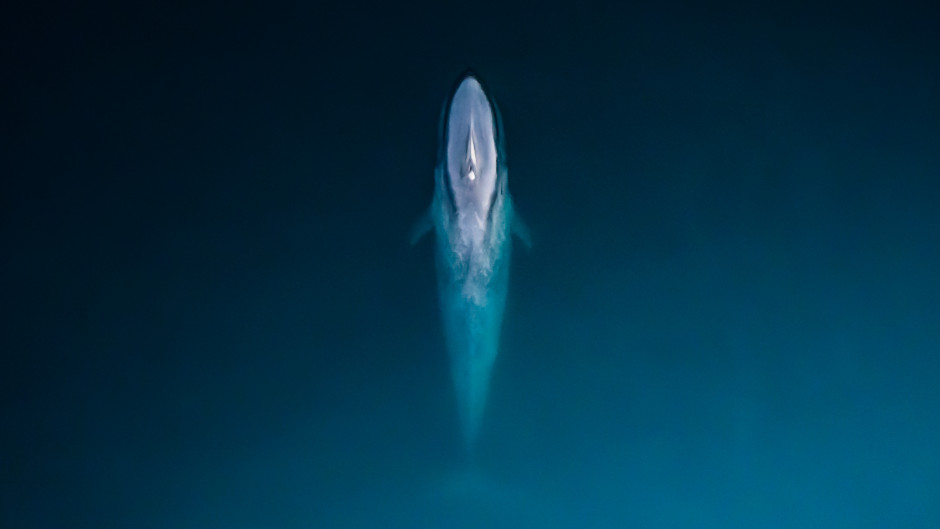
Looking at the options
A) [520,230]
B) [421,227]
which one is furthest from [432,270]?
[520,230]

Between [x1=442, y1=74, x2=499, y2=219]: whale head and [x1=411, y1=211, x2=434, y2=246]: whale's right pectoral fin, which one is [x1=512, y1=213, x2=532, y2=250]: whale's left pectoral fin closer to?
[x1=442, y1=74, x2=499, y2=219]: whale head

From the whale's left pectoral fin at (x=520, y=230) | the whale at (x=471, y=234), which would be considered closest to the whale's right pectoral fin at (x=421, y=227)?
the whale at (x=471, y=234)

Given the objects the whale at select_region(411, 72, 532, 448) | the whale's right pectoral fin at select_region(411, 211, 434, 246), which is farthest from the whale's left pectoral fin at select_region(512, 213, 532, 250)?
the whale's right pectoral fin at select_region(411, 211, 434, 246)

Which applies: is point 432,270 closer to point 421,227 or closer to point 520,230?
point 421,227

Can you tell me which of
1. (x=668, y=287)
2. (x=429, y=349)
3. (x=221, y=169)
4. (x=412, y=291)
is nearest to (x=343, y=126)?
(x=221, y=169)

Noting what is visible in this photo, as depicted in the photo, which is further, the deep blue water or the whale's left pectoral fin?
the whale's left pectoral fin

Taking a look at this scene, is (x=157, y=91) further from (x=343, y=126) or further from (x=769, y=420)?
(x=769, y=420)

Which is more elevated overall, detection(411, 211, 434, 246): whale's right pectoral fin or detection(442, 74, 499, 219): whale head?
detection(442, 74, 499, 219): whale head
